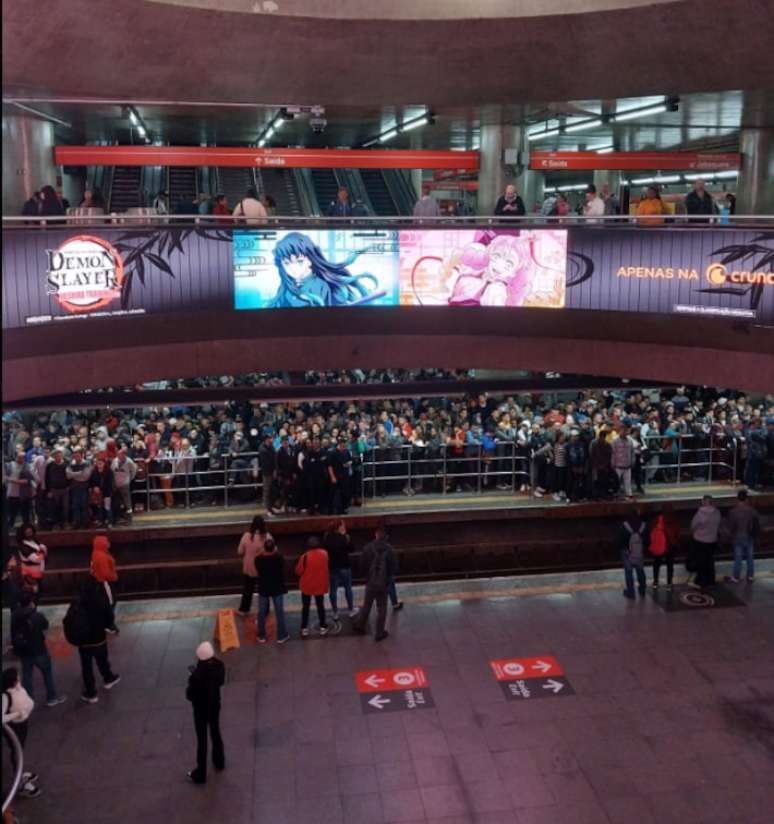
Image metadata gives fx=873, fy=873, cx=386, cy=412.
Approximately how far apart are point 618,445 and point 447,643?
5035 mm

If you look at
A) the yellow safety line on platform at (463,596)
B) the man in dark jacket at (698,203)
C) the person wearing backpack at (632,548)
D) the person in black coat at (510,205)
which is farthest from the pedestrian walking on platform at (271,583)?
the man in dark jacket at (698,203)

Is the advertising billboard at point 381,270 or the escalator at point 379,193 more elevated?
the escalator at point 379,193

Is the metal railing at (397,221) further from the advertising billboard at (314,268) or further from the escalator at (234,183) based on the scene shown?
the escalator at (234,183)

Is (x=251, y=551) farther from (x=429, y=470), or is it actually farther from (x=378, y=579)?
(x=429, y=470)

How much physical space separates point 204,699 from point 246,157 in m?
10.3

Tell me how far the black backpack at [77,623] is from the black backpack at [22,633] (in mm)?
379

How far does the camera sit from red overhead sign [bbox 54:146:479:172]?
1438 cm

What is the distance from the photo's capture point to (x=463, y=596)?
10859mm

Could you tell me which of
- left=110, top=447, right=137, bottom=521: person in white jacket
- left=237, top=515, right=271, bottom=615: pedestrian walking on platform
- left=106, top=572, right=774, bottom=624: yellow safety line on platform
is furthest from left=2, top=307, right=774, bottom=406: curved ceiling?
left=237, top=515, right=271, bottom=615: pedestrian walking on platform

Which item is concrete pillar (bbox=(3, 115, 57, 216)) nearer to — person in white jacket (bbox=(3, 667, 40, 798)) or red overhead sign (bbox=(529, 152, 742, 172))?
red overhead sign (bbox=(529, 152, 742, 172))

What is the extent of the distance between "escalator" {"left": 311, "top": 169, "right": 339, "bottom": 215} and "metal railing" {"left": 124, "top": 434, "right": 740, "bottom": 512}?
15111mm

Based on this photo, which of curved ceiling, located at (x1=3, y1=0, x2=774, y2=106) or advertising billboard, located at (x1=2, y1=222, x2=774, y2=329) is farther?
advertising billboard, located at (x1=2, y1=222, x2=774, y2=329)

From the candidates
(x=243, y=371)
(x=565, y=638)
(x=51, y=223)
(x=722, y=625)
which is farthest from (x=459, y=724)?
(x=51, y=223)

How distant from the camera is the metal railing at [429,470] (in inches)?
518
